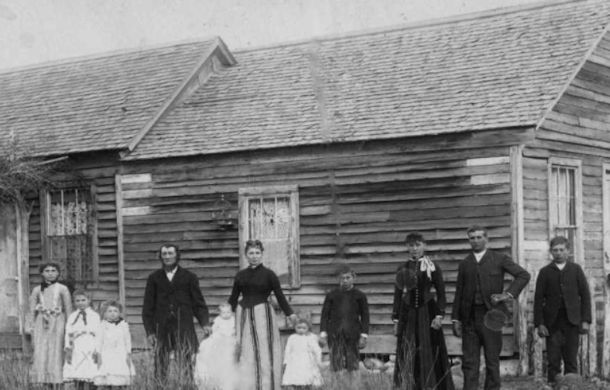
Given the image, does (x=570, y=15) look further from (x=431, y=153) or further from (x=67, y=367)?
(x=67, y=367)

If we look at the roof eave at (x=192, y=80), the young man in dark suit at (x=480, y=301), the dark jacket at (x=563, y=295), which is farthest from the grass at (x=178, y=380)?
the roof eave at (x=192, y=80)

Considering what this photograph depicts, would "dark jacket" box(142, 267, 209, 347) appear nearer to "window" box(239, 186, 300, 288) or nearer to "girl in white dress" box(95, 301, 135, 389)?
"girl in white dress" box(95, 301, 135, 389)

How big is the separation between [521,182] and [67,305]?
19.2ft

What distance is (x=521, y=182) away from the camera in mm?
13789

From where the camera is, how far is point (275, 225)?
15.8m

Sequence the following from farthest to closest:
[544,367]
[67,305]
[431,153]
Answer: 1. [431,153]
2. [544,367]
3. [67,305]

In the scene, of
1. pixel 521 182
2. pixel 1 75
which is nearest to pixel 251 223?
pixel 521 182

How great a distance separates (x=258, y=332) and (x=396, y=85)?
6.76 meters

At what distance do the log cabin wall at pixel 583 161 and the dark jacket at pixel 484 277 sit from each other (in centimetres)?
281

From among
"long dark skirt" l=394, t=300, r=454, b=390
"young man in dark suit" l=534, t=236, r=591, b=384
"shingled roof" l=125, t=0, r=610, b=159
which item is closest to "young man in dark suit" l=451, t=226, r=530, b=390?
"long dark skirt" l=394, t=300, r=454, b=390

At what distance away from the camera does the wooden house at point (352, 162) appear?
1420 cm

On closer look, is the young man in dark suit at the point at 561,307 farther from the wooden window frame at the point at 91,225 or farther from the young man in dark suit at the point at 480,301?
the wooden window frame at the point at 91,225

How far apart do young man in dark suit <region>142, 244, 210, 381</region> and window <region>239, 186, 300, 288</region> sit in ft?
14.4

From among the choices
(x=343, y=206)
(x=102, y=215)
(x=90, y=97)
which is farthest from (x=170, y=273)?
(x=90, y=97)
